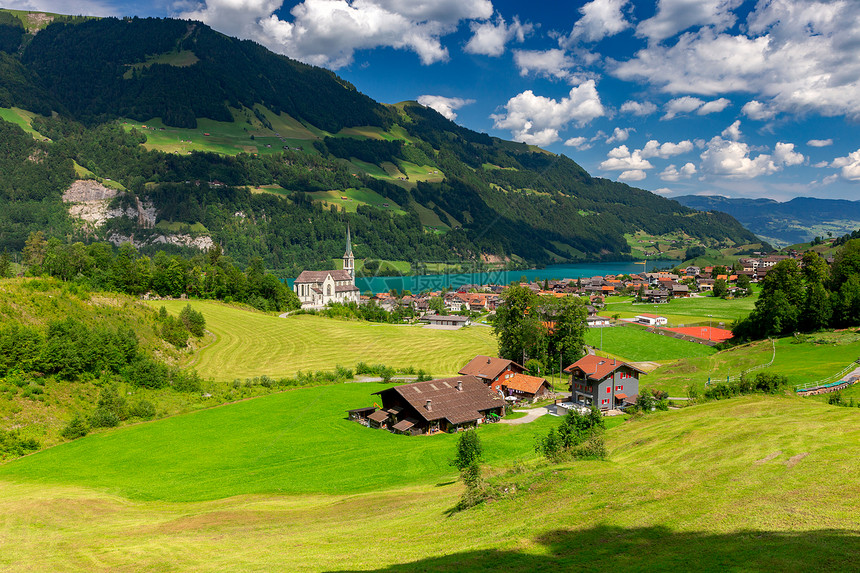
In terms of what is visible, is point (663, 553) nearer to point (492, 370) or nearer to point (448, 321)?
point (492, 370)

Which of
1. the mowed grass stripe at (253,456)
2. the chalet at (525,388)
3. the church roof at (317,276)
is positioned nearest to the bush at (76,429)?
the mowed grass stripe at (253,456)

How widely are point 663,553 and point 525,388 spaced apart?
40.4 meters

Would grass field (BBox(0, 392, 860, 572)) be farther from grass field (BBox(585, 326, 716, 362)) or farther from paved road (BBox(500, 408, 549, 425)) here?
grass field (BBox(585, 326, 716, 362))

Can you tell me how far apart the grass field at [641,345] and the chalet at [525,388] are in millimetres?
23902

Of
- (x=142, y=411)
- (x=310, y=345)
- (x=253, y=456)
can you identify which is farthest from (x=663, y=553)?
(x=310, y=345)

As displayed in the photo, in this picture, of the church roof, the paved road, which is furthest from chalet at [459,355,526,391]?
the church roof

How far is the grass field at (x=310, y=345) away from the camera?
63156 millimetres

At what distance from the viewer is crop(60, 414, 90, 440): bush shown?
123ft

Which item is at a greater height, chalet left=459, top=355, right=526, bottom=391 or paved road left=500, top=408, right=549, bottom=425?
chalet left=459, top=355, right=526, bottom=391

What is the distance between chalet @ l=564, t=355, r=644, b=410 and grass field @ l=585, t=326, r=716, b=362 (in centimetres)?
2456

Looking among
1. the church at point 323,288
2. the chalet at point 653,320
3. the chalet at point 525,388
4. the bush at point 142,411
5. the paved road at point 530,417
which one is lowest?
the paved road at point 530,417

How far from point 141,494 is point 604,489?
2540cm

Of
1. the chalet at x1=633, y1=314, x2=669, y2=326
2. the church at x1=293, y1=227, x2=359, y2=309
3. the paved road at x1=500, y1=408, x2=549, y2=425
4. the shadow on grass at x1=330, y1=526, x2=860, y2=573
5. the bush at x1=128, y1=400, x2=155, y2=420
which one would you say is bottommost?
the paved road at x1=500, y1=408, x2=549, y2=425

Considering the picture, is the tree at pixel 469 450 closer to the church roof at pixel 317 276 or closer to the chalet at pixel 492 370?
the chalet at pixel 492 370
